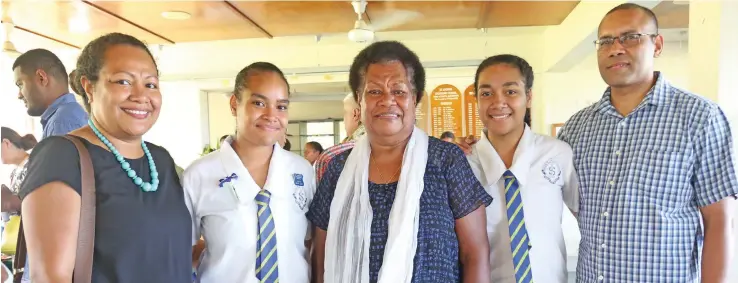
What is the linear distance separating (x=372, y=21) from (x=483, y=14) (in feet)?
3.25

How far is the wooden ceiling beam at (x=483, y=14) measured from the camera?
378cm

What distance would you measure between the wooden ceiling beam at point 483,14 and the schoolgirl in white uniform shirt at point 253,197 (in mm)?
2539

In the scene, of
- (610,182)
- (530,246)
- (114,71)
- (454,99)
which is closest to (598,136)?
(610,182)

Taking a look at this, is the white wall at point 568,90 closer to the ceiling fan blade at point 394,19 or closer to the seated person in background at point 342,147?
the ceiling fan blade at point 394,19

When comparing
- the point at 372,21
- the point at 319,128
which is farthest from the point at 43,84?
the point at 319,128

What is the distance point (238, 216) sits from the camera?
1.63 m

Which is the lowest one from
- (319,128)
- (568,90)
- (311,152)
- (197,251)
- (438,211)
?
(197,251)

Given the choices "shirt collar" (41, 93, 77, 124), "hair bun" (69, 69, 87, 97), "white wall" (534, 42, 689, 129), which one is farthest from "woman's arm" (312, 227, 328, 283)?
"white wall" (534, 42, 689, 129)

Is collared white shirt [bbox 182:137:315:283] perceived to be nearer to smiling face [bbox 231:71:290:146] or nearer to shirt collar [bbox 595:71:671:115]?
smiling face [bbox 231:71:290:146]

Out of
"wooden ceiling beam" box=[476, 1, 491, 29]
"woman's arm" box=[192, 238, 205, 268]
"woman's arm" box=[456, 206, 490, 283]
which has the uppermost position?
"wooden ceiling beam" box=[476, 1, 491, 29]

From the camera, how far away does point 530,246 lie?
169 centimetres

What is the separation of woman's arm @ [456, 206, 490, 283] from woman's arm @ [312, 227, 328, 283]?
0.49 metres

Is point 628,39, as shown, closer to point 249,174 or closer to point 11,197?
point 249,174

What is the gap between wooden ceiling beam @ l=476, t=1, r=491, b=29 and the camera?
3.78 metres
